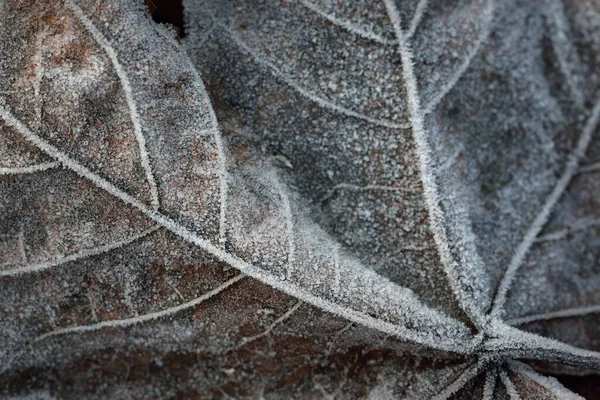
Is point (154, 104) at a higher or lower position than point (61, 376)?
higher

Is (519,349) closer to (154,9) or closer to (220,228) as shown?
(220,228)

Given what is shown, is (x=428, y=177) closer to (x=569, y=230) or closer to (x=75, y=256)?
(x=569, y=230)

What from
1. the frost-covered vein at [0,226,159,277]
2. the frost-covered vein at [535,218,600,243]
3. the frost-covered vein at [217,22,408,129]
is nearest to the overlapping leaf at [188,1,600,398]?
the frost-covered vein at [217,22,408,129]

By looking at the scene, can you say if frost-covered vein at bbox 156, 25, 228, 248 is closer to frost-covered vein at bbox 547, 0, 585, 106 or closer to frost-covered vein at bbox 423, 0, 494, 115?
frost-covered vein at bbox 423, 0, 494, 115

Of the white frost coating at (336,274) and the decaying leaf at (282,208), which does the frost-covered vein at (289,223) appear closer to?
the decaying leaf at (282,208)

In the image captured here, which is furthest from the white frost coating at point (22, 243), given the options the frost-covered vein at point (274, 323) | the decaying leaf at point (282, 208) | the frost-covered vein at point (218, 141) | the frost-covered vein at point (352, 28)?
the frost-covered vein at point (352, 28)

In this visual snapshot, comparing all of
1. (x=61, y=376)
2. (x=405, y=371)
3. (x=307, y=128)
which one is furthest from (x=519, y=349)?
(x=61, y=376)
